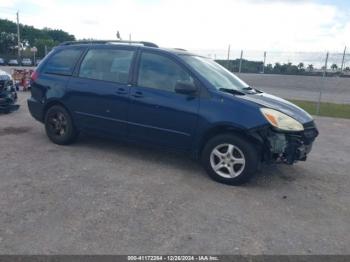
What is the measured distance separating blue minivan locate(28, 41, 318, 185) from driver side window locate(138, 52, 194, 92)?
0.01 meters

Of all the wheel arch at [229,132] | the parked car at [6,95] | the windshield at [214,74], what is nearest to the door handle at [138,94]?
the windshield at [214,74]

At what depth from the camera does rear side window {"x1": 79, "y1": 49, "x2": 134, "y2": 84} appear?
5.39 m

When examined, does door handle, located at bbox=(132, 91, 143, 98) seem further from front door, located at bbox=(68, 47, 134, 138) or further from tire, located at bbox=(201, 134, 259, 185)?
tire, located at bbox=(201, 134, 259, 185)

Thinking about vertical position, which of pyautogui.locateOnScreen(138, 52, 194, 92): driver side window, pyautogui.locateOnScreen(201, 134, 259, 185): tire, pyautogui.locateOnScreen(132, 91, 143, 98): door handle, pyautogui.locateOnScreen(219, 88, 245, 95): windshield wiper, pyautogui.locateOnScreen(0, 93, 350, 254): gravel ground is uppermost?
pyautogui.locateOnScreen(138, 52, 194, 92): driver side window

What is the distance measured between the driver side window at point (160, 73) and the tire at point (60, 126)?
5.21 feet

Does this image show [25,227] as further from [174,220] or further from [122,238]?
[174,220]

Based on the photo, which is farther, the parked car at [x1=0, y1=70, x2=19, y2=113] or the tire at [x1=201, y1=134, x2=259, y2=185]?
the parked car at [x1=0, y1=70, x2=19, y2=113]

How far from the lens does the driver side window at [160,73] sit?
16.3ft

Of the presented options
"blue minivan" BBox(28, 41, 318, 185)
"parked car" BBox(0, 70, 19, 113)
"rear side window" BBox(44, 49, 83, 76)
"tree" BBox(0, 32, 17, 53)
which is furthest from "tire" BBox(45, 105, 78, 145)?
"tree" BBox(0, 32, 17, 53)

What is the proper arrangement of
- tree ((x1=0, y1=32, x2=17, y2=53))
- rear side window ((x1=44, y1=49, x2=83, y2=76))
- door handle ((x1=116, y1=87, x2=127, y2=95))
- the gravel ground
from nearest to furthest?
the gravel ground < door handle ((x1=116, y1=87, x2=127, y2=95)) < rear side window ((x1=44, y1=49, x2=83, y2=76)) < tree ((x1=0, y1=32, x2=17, y2=53))

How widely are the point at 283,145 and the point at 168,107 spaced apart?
1.63 meters

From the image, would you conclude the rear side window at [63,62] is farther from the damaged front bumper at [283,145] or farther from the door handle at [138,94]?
the damaged front bumper at [283,145]

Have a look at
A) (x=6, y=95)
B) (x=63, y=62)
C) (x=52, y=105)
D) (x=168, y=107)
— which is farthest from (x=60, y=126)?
(x=6, y=95)

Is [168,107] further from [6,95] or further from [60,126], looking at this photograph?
[6,95]
